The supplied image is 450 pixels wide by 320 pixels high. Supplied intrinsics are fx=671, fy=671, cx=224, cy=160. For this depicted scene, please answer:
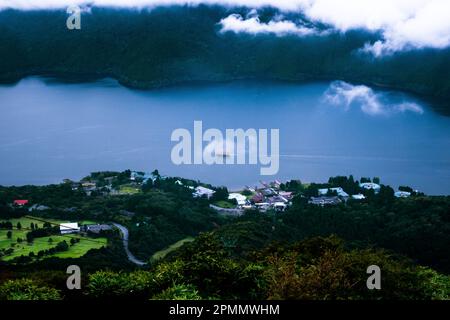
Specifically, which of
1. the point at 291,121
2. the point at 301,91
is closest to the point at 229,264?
the point at 291,121

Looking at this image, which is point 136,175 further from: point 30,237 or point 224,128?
point 30,237

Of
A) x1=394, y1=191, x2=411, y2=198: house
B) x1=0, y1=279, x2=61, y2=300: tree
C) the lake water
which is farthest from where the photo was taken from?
the lake water

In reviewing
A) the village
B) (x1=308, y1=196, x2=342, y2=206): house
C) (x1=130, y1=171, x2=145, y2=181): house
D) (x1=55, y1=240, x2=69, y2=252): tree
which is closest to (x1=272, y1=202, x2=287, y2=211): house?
the village

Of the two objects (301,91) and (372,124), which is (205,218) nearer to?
(372,124)

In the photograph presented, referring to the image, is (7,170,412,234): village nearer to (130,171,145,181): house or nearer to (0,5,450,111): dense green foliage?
(130,171,145,181): house

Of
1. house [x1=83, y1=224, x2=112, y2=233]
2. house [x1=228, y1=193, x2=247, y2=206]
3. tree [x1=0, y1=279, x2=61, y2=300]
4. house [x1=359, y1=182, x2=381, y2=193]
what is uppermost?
tree [x1=0, y1=279, x2=61, y2=300]

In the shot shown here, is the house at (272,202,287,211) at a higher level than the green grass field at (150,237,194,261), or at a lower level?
higher
